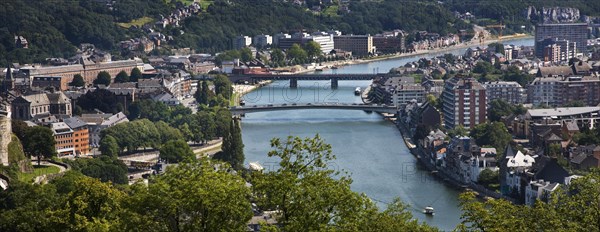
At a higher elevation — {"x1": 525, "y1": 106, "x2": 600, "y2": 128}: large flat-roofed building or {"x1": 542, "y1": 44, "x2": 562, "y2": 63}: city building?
{"x1": 542, "y1": 44, "x2": 562, "y2": 63}: city building

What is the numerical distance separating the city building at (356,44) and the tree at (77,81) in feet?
47.2

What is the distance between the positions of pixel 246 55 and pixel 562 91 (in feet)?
46.3

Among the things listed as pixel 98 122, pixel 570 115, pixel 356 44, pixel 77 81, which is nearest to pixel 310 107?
pixel 98 122

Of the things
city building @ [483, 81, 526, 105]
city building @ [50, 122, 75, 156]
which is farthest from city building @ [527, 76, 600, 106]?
city building @ [50, 122, 75, 156]

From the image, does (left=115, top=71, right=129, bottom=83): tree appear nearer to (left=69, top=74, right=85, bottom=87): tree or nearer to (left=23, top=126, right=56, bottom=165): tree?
(left=69, top=74, right=85, bottom=87): tree

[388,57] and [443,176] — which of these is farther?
[388,57]

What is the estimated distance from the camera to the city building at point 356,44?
42.4 metres

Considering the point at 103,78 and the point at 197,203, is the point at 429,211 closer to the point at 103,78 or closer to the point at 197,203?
the point at 197,203

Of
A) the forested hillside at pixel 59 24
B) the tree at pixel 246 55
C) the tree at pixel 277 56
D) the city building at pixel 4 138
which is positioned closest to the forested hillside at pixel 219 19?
the forested hillside at pixel 59 24

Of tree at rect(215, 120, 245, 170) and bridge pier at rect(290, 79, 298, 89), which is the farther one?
bridge pier at rect(290, 79, 298, 89)

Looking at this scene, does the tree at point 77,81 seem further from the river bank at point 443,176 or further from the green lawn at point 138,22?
the green lawn at point 138,22

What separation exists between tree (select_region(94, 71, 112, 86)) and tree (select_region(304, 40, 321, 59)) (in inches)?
430

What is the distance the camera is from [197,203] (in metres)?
6.93

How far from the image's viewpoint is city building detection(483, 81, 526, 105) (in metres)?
24.6
